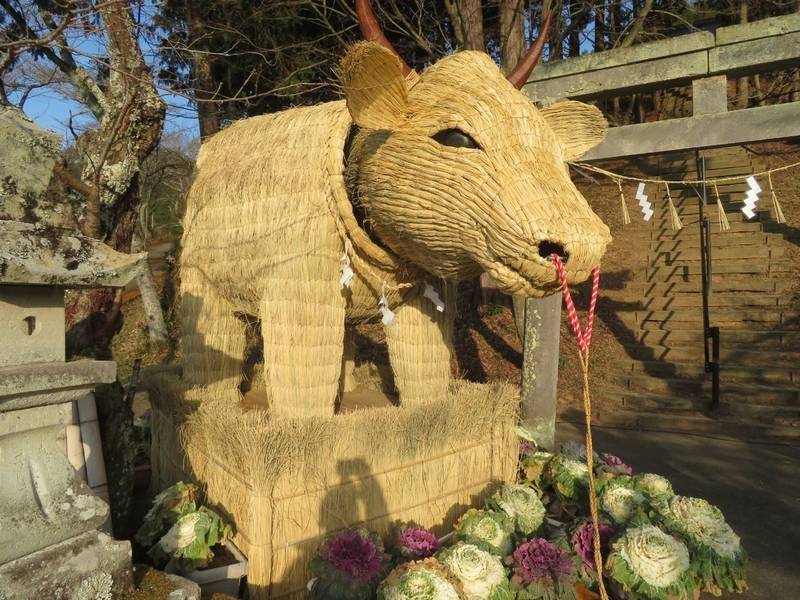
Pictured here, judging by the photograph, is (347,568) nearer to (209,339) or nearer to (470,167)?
(209,339)

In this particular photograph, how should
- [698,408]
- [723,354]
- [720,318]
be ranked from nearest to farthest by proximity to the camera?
1. [698,408]
2. [723,354]
3. [720,318]

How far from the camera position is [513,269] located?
187 centimetres

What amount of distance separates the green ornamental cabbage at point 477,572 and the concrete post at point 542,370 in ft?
6.62

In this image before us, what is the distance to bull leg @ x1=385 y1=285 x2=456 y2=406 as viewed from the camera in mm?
2893

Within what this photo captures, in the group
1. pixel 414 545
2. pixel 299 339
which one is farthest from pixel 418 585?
pixel 299 339

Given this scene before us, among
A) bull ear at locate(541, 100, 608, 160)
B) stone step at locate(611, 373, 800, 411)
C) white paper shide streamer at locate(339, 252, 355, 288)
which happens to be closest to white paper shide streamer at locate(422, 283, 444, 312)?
white paper shide streamer at locate(339, 252, 355, 288)

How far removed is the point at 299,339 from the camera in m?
2.46

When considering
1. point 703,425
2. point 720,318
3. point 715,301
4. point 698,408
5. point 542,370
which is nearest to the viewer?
point 542,370

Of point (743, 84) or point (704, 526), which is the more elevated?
point (743, 84)

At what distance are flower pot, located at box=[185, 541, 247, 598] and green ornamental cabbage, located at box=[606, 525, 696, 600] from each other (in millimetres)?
1552

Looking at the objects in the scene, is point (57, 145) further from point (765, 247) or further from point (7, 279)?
point (765, 247)

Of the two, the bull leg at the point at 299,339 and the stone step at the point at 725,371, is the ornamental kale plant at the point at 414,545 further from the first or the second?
the stone step at the point at 725,371

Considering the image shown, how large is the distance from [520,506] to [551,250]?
5.19ft

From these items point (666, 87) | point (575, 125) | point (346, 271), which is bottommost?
point (346, 271)
